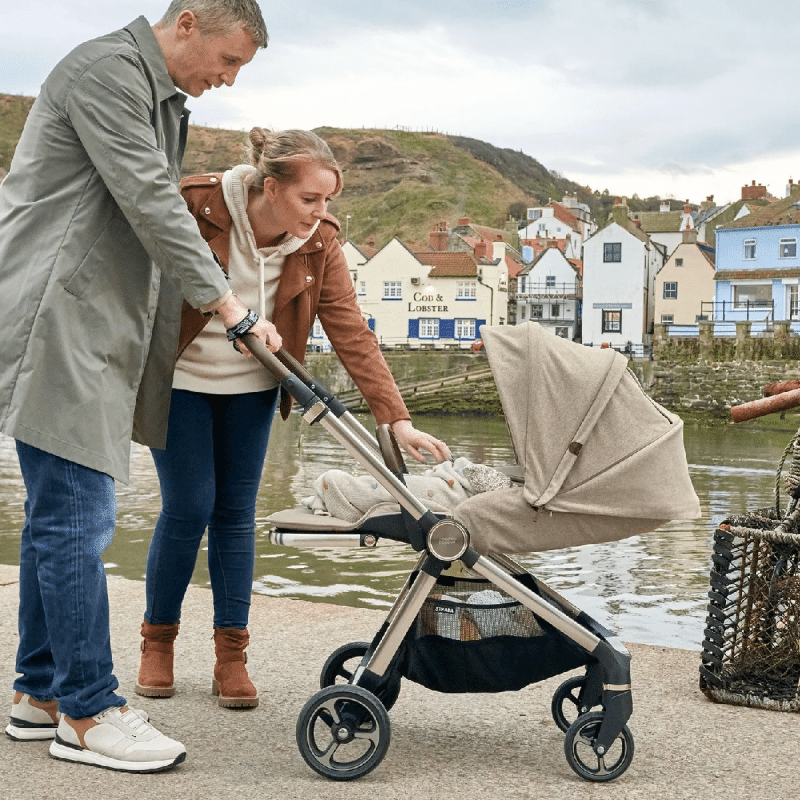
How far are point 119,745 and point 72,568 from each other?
0.42 m

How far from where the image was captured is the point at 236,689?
311cm

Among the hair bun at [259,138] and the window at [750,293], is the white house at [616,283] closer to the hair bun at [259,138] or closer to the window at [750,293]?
the window at [750,293]

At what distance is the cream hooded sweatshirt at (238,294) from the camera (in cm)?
294

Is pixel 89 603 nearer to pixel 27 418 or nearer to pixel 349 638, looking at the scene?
pixel 27 418

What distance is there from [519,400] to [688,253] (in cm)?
5255

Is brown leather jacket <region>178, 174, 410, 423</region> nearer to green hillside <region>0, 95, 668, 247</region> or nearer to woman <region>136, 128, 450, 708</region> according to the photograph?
woman <region>136, 128, 450, 708</region>

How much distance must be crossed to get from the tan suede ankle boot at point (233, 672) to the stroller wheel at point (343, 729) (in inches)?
20.0

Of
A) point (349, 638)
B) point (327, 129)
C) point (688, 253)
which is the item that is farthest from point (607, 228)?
point (327, 129)

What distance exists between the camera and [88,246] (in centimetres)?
249

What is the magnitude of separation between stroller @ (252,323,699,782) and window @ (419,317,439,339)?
58193 mm

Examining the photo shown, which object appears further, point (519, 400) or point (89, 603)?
point (519, 400)

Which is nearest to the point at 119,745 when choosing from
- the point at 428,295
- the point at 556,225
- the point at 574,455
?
the point at 574,455

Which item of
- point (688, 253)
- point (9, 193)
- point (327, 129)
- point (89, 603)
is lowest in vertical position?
point (89, 603)

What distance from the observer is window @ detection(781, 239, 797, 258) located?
47688mm
